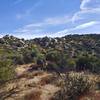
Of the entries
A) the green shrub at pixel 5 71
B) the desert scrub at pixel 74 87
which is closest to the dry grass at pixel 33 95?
the desert scrub at pixel 74 87

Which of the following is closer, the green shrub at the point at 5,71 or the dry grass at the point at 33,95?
the dry grass at the point at 33,95

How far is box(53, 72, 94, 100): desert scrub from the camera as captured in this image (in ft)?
69.4

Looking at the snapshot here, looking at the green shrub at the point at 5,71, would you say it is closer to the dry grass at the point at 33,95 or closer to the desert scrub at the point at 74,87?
the desert scrub at the point at 74,87

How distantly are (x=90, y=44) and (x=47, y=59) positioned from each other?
70.8 meters

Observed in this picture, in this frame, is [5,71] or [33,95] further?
[5,71]

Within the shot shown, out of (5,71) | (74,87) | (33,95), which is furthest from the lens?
(5,71)

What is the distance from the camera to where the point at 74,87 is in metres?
21.9

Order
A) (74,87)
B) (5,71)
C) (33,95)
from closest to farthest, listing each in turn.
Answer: (33,95) → (74,87) → (5,71)

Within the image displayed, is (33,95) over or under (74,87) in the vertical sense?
under

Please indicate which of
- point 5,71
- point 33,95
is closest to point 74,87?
point 33,95

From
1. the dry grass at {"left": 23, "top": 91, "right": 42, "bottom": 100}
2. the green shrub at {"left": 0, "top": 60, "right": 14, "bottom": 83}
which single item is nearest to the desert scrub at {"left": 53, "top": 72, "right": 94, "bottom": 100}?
the dry grass at {"left": 23, "top": 91, "right": 42, "bottom": 100}

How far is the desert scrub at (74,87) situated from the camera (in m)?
21.1

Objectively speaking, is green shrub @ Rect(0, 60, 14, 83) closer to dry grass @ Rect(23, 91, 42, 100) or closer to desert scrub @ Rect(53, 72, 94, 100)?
desert scrub @ Rect(53, 72, 94, 100)

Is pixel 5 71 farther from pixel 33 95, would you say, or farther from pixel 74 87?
A: pixel 74 87
